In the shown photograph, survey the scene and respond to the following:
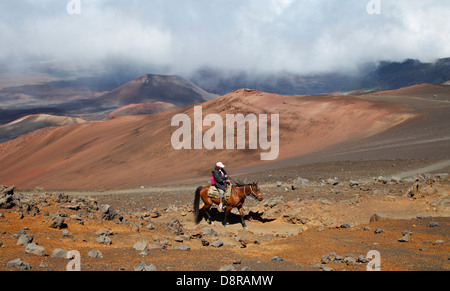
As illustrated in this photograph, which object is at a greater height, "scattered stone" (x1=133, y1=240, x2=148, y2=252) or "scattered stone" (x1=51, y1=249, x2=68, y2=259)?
"scattered stone" (x1=51, y1=249, x2=68, y2=259)

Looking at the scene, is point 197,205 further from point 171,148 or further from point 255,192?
point 171,148

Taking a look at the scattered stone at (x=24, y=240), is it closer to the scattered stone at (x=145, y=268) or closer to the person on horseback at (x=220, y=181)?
the scattered stone at (x=145, y=268)

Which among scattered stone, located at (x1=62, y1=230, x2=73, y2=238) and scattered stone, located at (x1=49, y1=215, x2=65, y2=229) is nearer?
scattered stone, located at (x1=62, y1=230, x2=73, y2=238)

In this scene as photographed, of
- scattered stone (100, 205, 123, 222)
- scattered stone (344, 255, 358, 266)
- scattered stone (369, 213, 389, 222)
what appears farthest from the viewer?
scattered stone (369, 213, 389, 222)

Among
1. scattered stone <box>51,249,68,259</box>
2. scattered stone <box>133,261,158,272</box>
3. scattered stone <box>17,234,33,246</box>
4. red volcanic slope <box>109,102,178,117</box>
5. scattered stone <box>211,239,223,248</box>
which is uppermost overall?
red volcanic slope <box>109,102,178,117</box>

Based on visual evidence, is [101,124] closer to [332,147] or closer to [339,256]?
[332,147]

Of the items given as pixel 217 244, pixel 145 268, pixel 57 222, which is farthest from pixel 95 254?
pixel 217 244

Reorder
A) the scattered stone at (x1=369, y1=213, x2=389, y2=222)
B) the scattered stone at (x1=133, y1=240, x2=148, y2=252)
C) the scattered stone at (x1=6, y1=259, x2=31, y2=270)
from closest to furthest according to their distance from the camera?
1. the scattered stone at (x1=6, y1=259, x2=31, y2=270)
2. the scattered stone at (x1=133, y1=240, x2=148, y2=252)
3. the scattered stone at (x1=369, y1=213, x2=389, y2=222)

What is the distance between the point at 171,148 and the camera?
127ft

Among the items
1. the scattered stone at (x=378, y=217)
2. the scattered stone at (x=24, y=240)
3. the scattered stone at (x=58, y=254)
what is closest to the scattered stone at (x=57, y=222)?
the scattered stone at (x=24, y=240)

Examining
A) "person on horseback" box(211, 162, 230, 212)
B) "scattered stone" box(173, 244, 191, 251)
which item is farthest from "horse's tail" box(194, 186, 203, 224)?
"scattered stone" box(173, 244, 191, 251)

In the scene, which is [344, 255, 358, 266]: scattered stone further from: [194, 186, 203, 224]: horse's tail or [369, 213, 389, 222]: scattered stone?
[194, 186, 203, 224]: horse's tail

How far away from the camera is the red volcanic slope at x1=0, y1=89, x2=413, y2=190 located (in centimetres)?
3403
